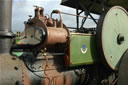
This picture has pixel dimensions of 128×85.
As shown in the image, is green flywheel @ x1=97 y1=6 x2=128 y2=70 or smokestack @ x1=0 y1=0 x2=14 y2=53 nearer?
smokestack @ x1=0 y1=0 x2=14 y2=53

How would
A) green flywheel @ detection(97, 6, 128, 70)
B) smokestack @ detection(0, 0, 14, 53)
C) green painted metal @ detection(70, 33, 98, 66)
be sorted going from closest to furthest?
1. smokestack @ detection(0, 0, 14, 53)
2. green painted metal @ detection(70, 33, 98, 66)
3. green flywheel @ detection(97, 6, 128, 70)

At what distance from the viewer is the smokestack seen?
180cm

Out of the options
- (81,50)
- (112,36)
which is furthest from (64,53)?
(112,36)

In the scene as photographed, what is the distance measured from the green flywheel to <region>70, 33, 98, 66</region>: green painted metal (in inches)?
3.9

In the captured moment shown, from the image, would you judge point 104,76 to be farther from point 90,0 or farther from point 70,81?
point 90,0

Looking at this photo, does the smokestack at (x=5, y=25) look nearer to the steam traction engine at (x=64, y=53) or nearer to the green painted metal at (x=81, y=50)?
the steam traction engine at (x=64, y=53)

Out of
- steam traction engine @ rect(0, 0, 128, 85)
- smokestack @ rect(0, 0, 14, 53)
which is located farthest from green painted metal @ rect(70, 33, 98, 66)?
smokestack @ rect(0, 0, 14, 53)

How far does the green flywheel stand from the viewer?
2.39 metres

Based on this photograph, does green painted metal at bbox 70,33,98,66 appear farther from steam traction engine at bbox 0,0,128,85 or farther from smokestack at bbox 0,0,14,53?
smokestack at bbox 0,0,14,53

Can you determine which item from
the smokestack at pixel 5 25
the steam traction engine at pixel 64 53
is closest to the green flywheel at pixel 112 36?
the steam traction engine at pixel 64 53

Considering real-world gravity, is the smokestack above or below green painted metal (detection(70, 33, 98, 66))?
above

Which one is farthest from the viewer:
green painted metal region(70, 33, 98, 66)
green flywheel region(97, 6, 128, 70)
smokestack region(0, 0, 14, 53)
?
green flywheel region(97, 6, 128, 70)

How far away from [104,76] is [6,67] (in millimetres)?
1441

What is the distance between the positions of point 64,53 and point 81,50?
0.21 m
